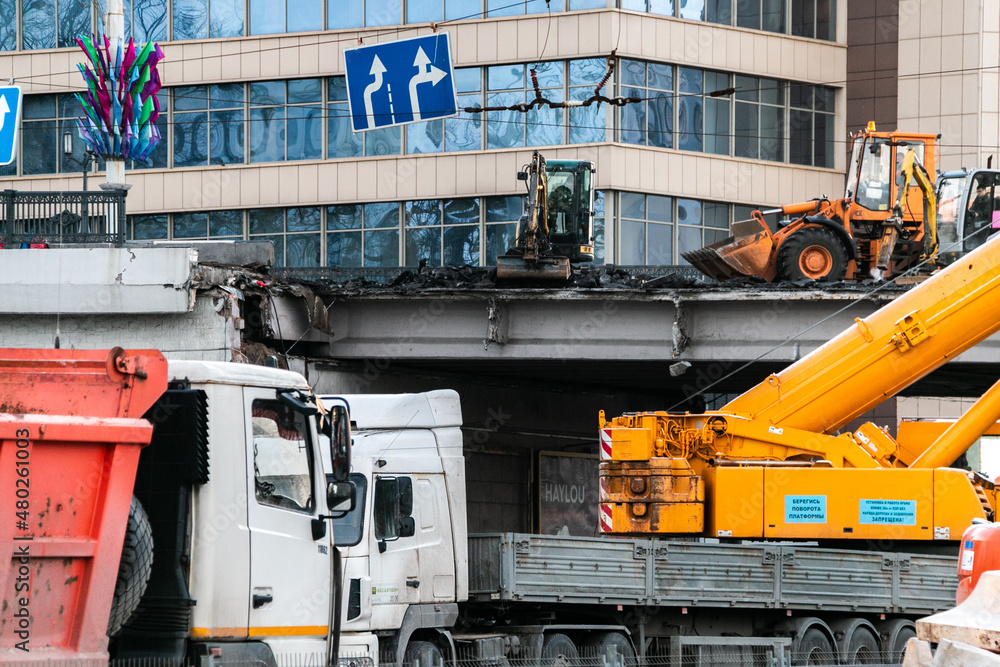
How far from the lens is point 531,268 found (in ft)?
81.2

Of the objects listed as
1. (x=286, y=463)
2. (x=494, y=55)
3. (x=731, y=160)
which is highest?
(x=494, y=55)

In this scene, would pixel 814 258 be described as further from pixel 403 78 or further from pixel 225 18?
pixel 225 18

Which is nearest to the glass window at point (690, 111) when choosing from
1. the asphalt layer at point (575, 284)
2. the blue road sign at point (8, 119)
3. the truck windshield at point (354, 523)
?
the asphalt layer at point (575, 284)

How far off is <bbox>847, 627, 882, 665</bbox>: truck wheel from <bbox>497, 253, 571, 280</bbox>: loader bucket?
30.7 ft

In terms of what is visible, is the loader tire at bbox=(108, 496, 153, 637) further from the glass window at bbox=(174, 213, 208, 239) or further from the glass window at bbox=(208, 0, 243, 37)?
the glass window at bbox=(208, 0, 243, 37)

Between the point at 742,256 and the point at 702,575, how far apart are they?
32.9 ft

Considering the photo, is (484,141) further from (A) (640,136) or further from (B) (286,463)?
(B) (286,463)

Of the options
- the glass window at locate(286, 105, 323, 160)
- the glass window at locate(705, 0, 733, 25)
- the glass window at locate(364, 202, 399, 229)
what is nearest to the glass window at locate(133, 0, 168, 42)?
the glass window at locate(286, 105, 323, 160)

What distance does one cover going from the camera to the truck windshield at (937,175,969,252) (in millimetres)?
28719

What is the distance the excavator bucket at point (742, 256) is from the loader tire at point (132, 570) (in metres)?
17.9

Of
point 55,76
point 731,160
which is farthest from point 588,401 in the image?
point 55,76

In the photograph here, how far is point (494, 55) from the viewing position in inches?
1556

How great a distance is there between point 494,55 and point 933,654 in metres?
33.4

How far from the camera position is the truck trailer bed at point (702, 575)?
15031 mm
